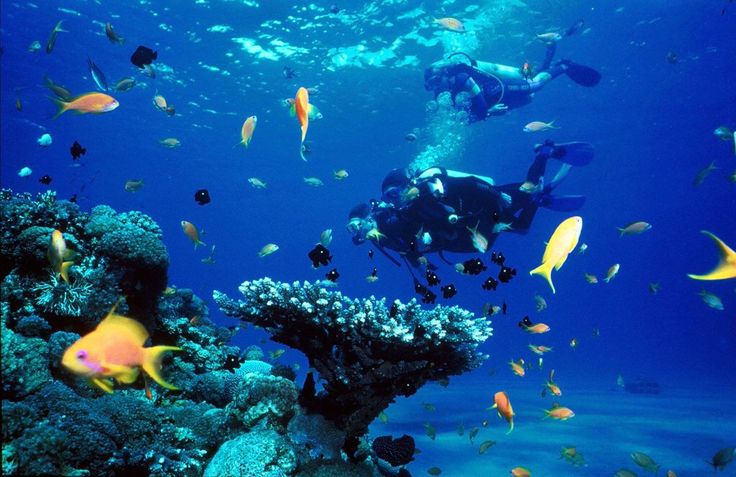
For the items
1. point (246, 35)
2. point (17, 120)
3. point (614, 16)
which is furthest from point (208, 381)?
point (17, 120)

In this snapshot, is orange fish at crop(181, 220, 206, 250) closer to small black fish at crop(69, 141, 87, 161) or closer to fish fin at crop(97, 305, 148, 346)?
small black fish at crop(69, 141, 87, 161)

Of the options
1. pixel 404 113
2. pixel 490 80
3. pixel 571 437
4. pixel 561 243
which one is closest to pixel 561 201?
pixel 490 80

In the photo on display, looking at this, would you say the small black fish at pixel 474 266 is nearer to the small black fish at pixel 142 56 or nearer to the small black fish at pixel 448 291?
the small black fish at pixel 448 291

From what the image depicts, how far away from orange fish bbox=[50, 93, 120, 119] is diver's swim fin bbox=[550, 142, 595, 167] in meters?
9.01

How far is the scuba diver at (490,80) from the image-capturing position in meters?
13.6

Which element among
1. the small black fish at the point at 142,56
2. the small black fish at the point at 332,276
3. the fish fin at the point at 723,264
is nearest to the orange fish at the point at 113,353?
the fish fin at the point at 723,264

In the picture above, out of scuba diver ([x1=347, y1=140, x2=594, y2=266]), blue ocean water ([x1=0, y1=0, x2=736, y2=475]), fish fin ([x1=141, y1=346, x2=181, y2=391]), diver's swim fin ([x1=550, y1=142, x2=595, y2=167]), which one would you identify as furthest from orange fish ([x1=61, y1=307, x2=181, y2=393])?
diver's swim fin ([x1=550, y1=142, x2=595, y2=167])

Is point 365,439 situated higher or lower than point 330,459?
lower

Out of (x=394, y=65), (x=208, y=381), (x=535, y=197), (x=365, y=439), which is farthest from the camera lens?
(x=394, y=65)

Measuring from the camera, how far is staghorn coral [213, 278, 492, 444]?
4184 millimetres

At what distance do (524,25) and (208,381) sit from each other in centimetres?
2320

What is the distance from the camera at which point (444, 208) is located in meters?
8.01

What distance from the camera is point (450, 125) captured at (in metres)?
33.0

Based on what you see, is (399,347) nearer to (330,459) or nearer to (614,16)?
(330,459)
